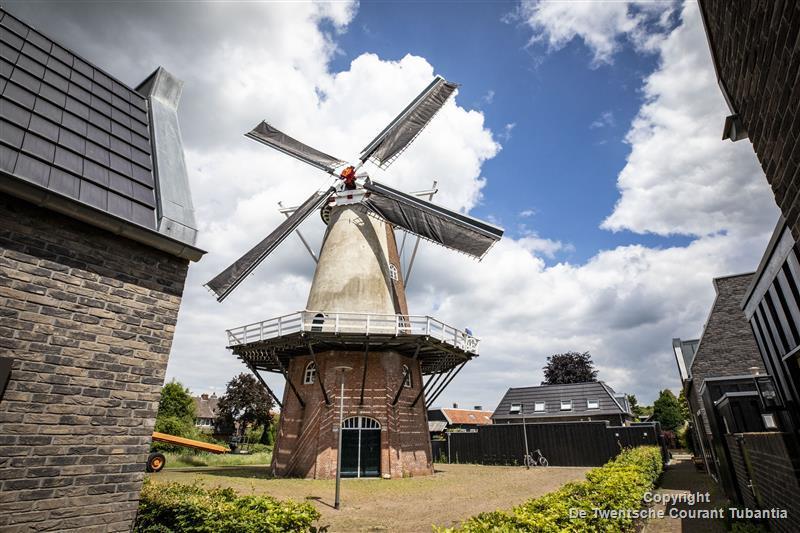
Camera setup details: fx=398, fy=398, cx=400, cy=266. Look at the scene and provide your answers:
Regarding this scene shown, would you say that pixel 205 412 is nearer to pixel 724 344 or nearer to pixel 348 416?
pixel 348 416

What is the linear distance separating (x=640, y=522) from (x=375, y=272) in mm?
12468

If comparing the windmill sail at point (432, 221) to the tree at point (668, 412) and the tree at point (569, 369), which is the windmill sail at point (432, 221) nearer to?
the tree at point (569, 369)

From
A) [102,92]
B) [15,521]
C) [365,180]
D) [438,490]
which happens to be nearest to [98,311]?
[15,521]

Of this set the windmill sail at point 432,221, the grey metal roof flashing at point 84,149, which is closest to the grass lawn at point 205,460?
the windmill sail at point 432,221

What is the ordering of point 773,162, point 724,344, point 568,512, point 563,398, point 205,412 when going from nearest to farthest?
point 773,162
point 568,512
point 724,344
point 563,398
point 205,412

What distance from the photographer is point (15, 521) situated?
3.07 m

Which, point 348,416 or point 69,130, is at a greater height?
point 69,130

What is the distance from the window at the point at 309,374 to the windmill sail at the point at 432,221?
23.6 ft

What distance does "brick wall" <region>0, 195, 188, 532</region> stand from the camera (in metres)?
3.24

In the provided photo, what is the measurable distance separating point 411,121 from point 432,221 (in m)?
5.88

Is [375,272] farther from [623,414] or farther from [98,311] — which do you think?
[623,414]

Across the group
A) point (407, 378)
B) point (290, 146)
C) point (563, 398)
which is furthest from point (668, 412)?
point (290, 146)

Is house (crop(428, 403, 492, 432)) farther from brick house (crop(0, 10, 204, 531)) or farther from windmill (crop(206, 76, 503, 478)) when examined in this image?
brick house (crop(0, 10, 204, 531))

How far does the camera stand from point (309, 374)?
1688 cm
